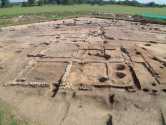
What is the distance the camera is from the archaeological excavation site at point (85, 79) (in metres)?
9.20

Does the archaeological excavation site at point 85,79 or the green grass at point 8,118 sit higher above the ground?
the green grass at point 8,118

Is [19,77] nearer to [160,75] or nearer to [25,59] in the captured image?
[25,59]

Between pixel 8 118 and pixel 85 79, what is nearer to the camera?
pixel 8 118

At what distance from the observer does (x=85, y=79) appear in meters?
12.1

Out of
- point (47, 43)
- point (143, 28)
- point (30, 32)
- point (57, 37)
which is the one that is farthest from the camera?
point (143, 28)

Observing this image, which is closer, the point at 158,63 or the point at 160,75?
the point at 160,75

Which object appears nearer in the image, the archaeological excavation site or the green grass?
the green grass

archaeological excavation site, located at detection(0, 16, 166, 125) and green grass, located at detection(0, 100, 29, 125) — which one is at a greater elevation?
green grass, located at detection(0, 100, 29, 125)

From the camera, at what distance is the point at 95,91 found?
10.9m

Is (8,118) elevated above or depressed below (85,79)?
above

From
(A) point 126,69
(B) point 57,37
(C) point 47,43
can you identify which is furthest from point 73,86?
(B) point 57,37

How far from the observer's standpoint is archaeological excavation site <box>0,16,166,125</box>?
920 cm

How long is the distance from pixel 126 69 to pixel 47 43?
7.39 m

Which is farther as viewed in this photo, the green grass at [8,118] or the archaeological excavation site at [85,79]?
the archaeological excavation site at [85,79]
